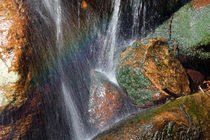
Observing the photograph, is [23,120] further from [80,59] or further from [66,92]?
[80,59]

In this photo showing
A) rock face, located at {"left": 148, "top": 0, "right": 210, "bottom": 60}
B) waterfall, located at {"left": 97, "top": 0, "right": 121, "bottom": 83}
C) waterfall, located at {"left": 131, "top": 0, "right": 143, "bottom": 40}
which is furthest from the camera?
waterfall, located at {"left": 97, "top": 0, "right": 121, "bottom": 83}

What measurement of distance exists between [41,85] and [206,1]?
150 inches

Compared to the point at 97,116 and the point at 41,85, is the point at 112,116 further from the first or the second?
the point at 41,85

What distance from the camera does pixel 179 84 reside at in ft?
10.2

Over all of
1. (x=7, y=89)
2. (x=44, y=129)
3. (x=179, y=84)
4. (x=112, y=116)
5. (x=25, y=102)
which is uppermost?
(x=7, y=89)

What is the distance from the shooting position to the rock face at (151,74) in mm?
3023

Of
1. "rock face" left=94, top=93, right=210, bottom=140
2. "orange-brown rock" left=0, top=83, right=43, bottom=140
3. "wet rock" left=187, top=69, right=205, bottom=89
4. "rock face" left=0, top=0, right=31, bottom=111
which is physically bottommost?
"rock face" left=94, top=93, right=210, bottom=140

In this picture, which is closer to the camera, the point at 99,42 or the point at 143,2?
the point at 143,2

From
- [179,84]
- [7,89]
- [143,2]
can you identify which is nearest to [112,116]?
[179,84]

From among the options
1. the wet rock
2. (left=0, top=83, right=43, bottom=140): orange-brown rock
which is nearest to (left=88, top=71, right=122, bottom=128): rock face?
(left=0, top=83, right=43, bottom=140): orange-brown rock

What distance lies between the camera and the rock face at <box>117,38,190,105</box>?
119 inches

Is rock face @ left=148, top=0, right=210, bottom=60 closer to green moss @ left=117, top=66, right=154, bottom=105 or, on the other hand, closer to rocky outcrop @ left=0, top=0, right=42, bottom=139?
green moss @ left=117, top=66, right=154, bottom=105

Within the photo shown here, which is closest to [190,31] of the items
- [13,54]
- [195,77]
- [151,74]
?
[195,77]

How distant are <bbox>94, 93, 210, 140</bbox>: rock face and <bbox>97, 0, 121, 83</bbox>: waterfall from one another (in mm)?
2258
